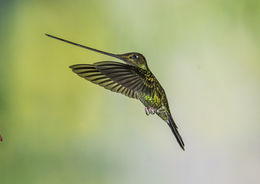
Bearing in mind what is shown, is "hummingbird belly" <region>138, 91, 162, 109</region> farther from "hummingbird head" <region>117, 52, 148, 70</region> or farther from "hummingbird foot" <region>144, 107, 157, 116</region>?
"hummingbird head" <region>117, 52, 148, 70</region>

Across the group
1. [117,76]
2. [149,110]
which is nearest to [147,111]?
Result: [149,110]

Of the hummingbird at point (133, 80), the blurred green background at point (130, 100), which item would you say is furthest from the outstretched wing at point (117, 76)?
the blurred green background at point (130, 100)

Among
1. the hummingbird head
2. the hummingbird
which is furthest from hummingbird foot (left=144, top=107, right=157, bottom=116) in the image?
the hummingbird head

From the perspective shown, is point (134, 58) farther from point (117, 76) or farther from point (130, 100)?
point (117, 76)

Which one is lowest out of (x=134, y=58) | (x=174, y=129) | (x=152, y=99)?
(x=174, y=129)

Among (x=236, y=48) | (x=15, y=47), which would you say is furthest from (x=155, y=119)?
(x=15, y=47)
